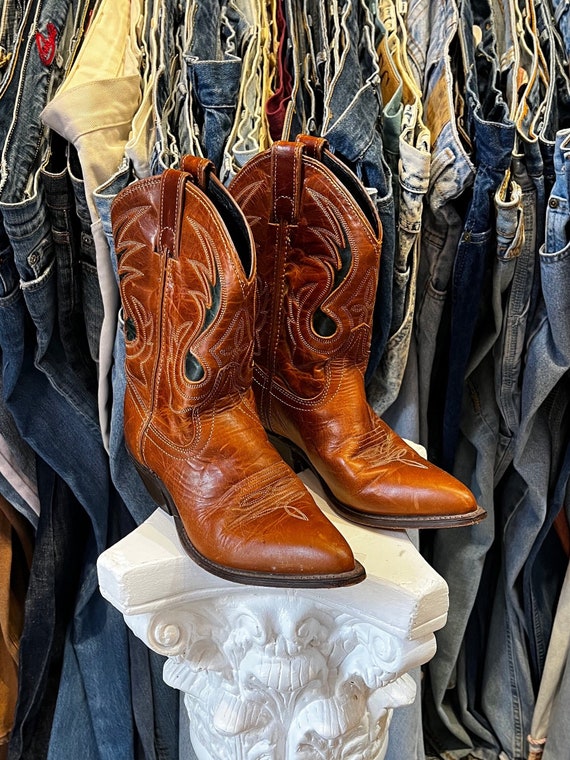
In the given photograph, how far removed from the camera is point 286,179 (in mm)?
633

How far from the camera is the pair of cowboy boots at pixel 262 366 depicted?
21.7 inches

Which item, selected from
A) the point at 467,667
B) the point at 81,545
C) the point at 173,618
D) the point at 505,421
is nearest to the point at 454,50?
the point at 505,421

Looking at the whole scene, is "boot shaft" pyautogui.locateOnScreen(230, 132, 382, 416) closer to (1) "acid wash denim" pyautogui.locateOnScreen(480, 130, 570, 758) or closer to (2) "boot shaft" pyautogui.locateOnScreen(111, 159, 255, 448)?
(2) "boot shaft" pyautogui.locateOnScreen(111, 159, 255, 448)

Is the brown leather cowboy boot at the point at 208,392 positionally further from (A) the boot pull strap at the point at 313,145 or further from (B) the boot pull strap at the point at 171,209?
(A) the boot pull strap at the point at 313,145

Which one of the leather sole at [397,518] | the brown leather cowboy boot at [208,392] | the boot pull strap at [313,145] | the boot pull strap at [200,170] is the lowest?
the leather sole at [397,518]

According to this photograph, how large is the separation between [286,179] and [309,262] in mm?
90

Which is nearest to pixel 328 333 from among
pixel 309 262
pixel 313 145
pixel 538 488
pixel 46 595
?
pixel 309 262

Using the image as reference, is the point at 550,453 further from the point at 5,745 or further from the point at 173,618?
the point at 5,745

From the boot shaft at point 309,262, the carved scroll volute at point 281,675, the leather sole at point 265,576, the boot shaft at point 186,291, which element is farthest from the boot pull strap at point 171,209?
the carved scroll volute at point 281,675

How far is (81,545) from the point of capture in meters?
0.93

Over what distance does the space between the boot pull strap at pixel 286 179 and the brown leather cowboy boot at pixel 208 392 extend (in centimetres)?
9

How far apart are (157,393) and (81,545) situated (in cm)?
44

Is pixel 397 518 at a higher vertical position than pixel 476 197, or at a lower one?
lower

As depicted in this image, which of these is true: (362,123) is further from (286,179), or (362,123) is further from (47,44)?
(47,44)
